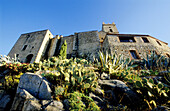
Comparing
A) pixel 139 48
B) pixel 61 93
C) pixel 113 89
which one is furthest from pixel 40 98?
pixel 139 48

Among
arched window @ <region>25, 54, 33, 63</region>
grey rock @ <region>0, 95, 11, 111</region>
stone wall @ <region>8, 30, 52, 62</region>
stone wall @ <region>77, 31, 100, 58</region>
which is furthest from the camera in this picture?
stone wall @ <region>8, 30, 52, 62</region>

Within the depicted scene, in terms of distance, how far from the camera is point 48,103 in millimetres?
2514

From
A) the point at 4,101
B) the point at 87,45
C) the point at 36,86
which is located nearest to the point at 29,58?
the point at 87,45

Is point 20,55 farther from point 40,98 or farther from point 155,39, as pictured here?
point 155,39

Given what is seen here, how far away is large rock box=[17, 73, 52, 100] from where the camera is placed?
2850 mm

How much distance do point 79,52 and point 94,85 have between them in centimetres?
1038

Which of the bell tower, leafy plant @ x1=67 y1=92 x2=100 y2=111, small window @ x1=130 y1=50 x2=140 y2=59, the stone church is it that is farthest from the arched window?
the bell tower

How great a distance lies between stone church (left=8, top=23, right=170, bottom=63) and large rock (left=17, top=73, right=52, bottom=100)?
8.06 m

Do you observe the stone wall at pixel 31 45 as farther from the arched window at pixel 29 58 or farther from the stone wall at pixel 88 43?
the stone wall at pixel 88 43

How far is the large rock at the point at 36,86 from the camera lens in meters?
2.85

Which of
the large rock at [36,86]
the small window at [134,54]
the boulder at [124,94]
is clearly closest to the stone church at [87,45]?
the small window at [134,54]

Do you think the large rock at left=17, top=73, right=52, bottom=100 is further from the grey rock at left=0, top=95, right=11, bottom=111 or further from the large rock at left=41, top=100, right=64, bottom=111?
the grey rock at left=0, top=95, right=11, bottom=111

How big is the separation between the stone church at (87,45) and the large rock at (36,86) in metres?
8.06

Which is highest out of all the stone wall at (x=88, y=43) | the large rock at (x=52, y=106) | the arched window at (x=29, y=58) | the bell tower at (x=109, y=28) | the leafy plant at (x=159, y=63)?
the bell tower at (x=109, y=28)
